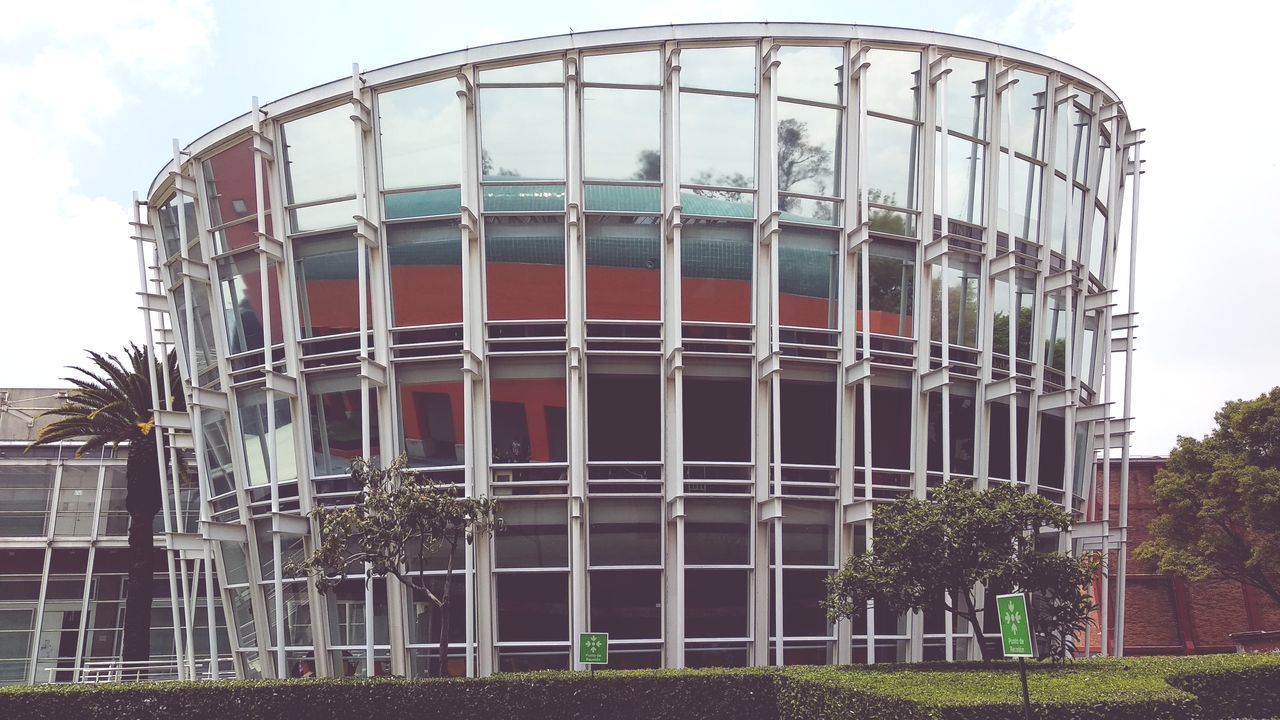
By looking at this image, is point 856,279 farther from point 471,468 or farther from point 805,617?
point 471,468

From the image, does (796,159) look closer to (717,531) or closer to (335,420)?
(717,531)

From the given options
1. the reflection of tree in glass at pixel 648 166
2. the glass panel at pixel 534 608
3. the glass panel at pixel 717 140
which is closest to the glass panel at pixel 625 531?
the glass panel at pixel 534 608

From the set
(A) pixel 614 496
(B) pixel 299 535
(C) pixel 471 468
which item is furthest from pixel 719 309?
(B) pixel 299 535

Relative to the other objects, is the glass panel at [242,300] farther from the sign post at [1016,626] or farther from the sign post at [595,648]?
the sign post at [1016,626]

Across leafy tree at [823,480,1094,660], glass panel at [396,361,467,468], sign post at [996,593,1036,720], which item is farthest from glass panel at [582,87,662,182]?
sign post at [996,593,1036,720]

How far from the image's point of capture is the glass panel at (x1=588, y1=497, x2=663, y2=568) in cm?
2625

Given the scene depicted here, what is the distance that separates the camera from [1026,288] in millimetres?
30047

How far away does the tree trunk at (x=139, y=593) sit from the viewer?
36.8 meters

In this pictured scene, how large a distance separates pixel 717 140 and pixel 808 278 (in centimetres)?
436

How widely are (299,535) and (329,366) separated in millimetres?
4543

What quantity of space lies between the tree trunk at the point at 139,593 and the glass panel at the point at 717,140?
81.2 feet

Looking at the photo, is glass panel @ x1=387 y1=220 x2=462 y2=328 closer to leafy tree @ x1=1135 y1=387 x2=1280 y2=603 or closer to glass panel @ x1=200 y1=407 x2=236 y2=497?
glass panel @ x1=200 y1=407 x2=236 y2=497

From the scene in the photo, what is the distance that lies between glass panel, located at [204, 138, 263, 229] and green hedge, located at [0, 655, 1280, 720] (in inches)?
526

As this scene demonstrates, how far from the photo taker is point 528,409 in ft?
88.2
